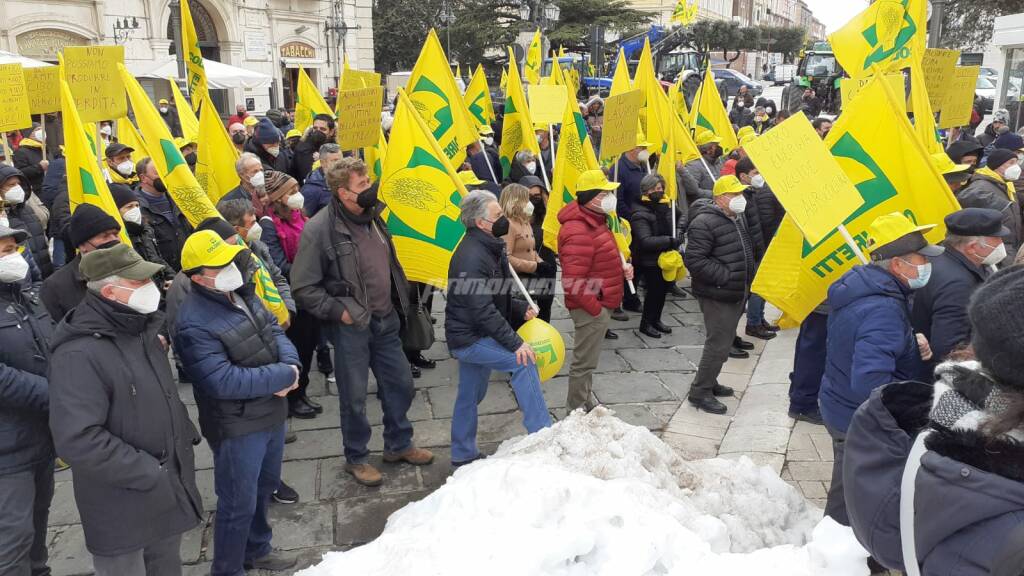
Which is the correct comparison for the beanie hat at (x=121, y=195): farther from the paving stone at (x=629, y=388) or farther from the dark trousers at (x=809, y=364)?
the dark trousers at (x=809, y=364)

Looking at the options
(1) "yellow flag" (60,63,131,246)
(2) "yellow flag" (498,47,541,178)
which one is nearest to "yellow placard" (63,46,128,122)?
(1) "yellow flag" (60,63,131,246)

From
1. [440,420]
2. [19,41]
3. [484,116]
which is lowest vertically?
[440,420]

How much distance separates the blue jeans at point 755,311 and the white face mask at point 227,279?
5.31m

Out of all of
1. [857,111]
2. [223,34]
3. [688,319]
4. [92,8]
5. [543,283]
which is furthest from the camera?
[223,34]

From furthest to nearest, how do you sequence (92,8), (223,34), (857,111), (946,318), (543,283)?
1. (223,34)
2. (92,8)
3. (543,283)
4. (857,111)
5. (946,318)

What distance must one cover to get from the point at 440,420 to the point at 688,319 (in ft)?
11.1

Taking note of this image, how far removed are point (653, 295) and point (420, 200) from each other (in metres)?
2.91

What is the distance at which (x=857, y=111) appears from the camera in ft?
14.8

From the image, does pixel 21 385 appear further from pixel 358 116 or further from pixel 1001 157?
pixel 1001 157

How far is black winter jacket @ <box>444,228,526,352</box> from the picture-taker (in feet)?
14.4

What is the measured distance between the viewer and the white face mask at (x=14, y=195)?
569 cm

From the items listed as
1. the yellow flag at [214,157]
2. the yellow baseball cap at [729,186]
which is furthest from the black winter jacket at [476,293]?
the yellow flag at [214,157]

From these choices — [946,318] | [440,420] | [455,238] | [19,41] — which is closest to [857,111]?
[946,318]

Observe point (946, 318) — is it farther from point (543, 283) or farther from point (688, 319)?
point (688, 319)
